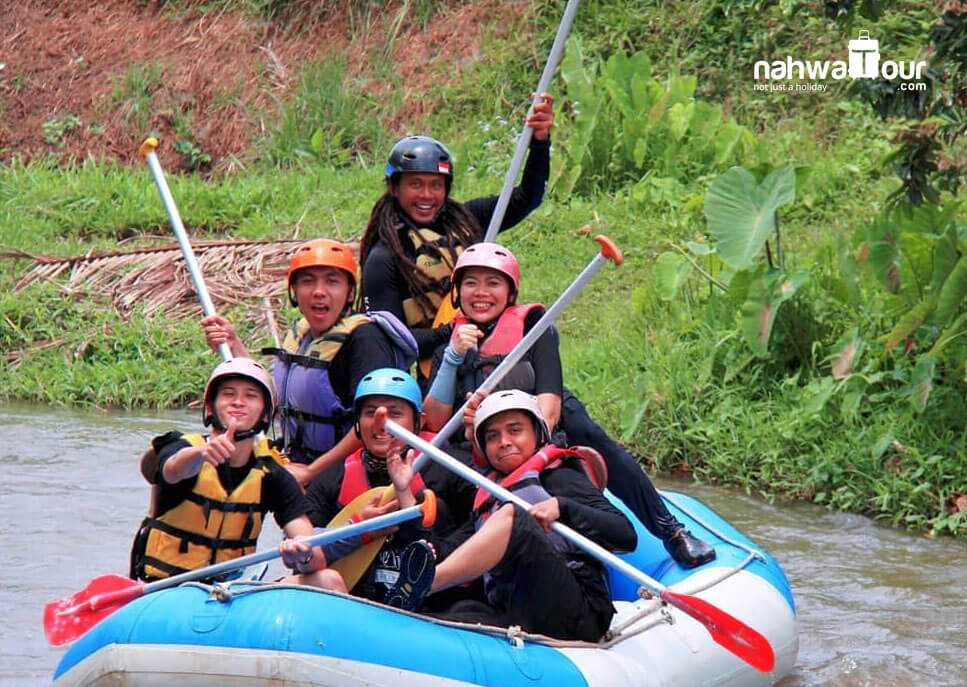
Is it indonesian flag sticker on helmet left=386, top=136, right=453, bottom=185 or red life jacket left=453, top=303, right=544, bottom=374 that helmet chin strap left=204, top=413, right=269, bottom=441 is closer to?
red life jacket left=453, top=303, right=544, bottom=374

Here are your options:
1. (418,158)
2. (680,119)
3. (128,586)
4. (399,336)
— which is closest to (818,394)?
(418,158)

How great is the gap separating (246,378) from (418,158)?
4.62 ft

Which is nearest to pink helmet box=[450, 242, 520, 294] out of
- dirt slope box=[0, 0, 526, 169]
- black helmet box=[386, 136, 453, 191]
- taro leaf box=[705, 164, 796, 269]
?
black helmet box=[386, 136, 453, 191]

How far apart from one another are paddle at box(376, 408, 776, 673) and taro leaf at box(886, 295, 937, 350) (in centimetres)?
280

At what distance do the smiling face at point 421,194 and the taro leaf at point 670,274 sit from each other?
8.61 feet

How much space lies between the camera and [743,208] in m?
7.89

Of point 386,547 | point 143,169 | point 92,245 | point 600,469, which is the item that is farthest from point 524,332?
point 143,169

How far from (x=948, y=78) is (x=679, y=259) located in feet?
5.72

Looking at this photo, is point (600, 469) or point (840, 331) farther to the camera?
point (840, 331)

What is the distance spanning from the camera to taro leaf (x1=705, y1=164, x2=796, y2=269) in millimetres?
7770

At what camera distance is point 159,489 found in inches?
189

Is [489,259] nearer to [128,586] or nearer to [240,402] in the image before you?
[240,402]

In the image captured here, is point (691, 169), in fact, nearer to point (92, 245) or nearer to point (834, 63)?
point (834, 63)

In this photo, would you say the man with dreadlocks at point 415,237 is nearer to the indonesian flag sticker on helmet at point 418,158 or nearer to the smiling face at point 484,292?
the indonesian flag sticker on helmet at point 418,158
